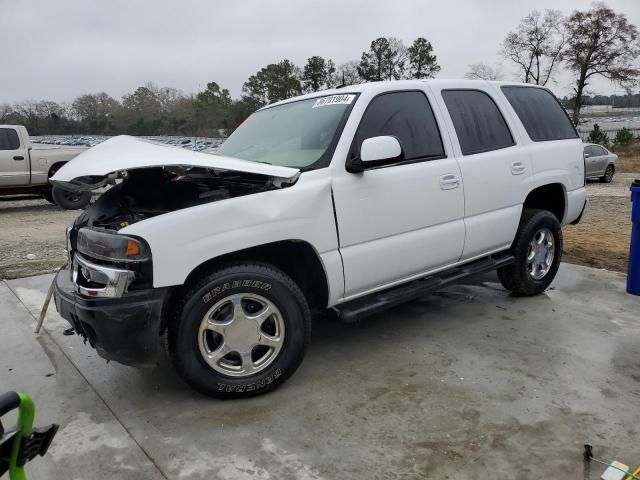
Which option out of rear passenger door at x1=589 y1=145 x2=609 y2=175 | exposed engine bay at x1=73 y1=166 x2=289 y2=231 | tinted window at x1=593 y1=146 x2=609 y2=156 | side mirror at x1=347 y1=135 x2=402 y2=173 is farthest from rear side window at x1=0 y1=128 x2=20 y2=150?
tinted window at x1=593 y1=146 x2=609 y2=156

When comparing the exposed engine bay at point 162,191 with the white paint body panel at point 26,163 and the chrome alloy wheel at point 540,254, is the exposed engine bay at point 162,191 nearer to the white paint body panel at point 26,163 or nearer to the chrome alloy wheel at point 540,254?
the chrome alloy wheel at point 540,254

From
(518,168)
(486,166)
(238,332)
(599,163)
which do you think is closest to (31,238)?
(238,332)

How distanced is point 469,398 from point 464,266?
1.46 meters

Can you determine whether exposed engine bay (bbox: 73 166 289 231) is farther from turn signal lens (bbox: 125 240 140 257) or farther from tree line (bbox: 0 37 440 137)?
tree line (bbox: 0 37 440 137)

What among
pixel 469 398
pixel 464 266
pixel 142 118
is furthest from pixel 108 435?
pixel 142 118

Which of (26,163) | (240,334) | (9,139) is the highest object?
(9,139)

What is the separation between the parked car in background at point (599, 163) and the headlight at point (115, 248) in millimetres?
17695

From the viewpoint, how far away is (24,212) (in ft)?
43.1

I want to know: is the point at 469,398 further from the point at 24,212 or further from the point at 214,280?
the point at 24,212

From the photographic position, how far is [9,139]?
1270cm

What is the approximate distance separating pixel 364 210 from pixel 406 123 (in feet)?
2.85

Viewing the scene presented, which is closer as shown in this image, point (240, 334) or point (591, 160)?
point (240, 334)

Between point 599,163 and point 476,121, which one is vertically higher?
point 476,121

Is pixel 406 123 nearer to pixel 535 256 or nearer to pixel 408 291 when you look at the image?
pixel 408 291
